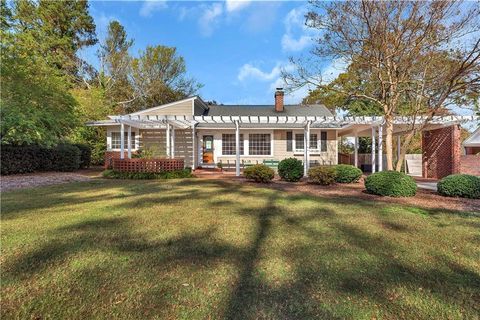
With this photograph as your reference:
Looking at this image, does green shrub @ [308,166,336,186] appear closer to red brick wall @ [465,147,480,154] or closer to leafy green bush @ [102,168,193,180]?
leafy green bush @ [102,168,193,180]

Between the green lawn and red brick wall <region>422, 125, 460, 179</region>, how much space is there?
346 inches

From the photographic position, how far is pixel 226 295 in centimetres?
279

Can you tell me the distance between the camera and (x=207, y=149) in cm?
1859

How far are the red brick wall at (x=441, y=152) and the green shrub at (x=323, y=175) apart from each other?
7.01 m

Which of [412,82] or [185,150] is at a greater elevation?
[412,82]

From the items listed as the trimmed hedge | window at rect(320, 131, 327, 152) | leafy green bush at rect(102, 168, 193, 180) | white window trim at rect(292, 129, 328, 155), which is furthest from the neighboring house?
the trimmed hedge

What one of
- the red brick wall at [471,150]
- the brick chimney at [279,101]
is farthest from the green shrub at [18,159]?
the red brick wall at [471,150]

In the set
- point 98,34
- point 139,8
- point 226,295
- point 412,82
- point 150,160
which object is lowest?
point 226,295

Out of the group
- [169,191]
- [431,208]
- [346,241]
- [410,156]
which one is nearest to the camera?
[346,241]

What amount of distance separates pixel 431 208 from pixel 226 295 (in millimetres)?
6006

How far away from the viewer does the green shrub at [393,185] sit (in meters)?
8.03

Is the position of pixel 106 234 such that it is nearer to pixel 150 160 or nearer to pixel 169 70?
pixel 150 160

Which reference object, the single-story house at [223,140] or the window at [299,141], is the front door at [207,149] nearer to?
the single-story house at [223,140]

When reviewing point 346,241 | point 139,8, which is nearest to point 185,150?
point 139,8
